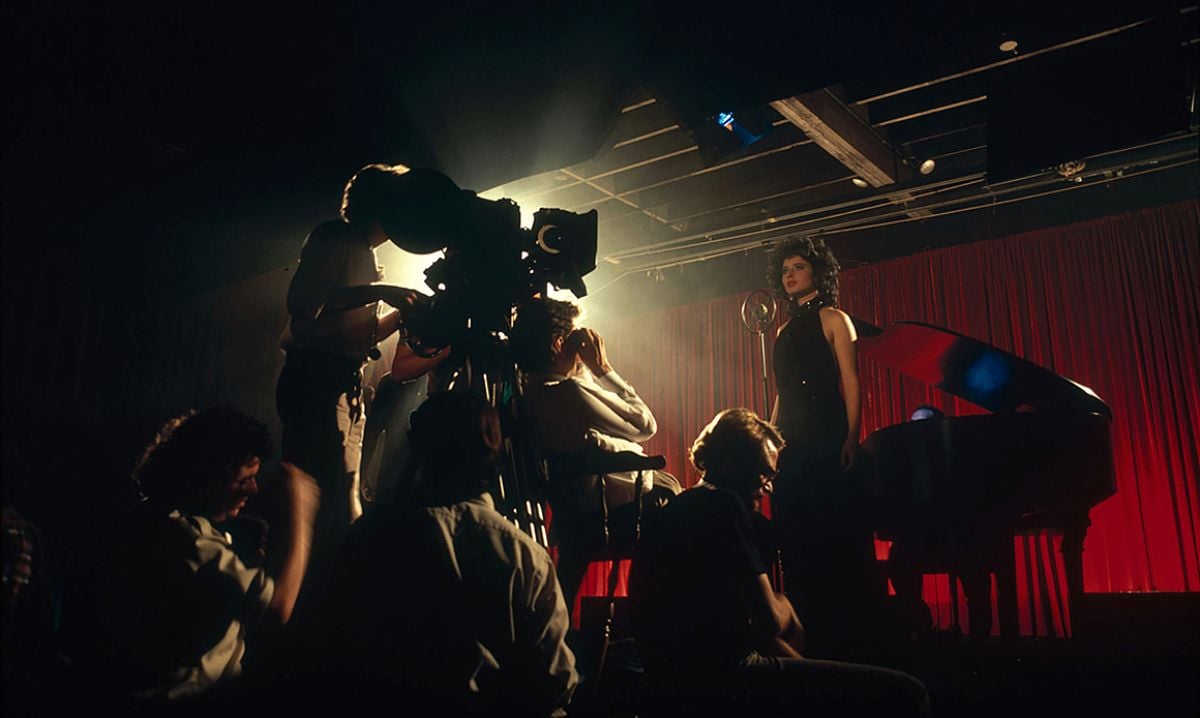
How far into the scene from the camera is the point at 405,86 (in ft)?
12.0

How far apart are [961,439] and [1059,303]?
315 cm

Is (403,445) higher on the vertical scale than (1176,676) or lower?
higher

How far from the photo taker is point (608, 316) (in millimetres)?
7680

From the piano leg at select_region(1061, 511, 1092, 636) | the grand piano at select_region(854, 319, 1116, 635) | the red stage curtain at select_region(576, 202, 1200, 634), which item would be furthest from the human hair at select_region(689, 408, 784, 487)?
→ the red stage curtain at select_region(576, 202, 1200, 634)

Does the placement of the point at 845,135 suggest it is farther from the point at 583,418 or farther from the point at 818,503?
the point at 583,418

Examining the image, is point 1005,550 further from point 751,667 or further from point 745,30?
point 745,30

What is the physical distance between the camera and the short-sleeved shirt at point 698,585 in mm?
1773

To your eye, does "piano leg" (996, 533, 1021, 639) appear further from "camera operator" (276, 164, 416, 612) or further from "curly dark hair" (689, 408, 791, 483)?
"camera operator" (276, 164, 416, 612)

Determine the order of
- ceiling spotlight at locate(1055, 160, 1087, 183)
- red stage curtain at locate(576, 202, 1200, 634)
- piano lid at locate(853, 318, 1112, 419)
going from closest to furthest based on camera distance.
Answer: piano lid at locate(853, 318, 1112, 419) < ceiling spotlight at locate(1055, 160, 1087, 183) < red stage curtain at locate(576, 202, 1200, 634)

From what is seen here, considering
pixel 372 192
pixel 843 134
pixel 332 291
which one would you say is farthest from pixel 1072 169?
Result: pixel 332 291

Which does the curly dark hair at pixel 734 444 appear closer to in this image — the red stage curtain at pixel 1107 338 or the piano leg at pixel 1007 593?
the piano leg at pixel 1007 593

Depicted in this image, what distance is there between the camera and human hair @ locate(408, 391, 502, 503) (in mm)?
1601

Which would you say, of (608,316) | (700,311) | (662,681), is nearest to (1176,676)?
(662,681)

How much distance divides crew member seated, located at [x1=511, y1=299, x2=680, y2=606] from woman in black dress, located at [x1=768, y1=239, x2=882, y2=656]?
50cm
